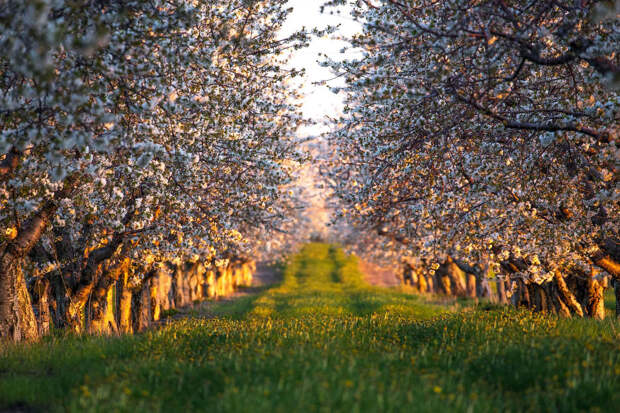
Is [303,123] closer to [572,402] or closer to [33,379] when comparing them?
[33,379]

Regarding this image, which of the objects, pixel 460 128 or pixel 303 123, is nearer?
pixel 460 128

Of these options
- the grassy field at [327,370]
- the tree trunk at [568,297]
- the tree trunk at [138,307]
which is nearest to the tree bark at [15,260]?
the grassy field at [327,370]

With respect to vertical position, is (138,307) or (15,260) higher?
(15,260)

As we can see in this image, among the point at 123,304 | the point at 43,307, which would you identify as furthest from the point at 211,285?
the point at 43,307

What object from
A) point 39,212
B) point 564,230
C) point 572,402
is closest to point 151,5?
point 39,212

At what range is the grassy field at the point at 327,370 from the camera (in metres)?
6.45

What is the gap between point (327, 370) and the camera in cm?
744

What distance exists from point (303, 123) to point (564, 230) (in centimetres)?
862

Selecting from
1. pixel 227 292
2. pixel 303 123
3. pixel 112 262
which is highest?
pixel 303 123

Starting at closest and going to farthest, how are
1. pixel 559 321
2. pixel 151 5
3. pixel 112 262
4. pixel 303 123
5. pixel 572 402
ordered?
pixel 572 402, pixel 151 5, pixel 559 321, pixel 112 262, pixel 303 123

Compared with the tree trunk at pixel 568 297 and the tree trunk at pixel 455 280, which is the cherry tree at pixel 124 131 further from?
the tree trunk at pixel 455 280

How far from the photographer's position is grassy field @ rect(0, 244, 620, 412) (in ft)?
21.2

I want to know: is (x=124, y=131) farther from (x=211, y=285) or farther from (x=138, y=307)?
(x=211, y=285)

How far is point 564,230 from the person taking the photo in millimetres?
12297
